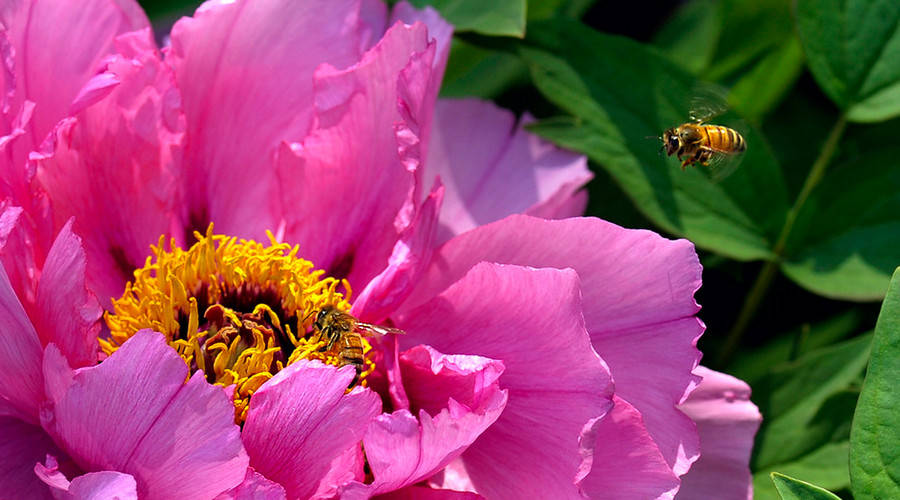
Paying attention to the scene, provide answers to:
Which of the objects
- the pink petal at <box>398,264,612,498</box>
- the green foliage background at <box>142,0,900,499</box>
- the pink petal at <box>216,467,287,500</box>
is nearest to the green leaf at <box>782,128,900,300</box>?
the green foliage background at <box>142,0,900,499</box>

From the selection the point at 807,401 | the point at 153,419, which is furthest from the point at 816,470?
the point at 153,419

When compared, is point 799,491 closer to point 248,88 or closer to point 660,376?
point 660,376

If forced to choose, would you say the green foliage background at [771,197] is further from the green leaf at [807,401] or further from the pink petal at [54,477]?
the pink petal at [54,477]

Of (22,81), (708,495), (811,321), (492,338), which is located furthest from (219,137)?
(811,321)

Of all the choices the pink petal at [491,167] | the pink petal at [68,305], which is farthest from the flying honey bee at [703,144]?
the pink petal at [68,305]

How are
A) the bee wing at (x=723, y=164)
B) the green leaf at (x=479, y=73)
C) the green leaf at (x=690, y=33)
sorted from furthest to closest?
the green leaf at (x=690, y=33) < the green leaf at (x=479, y=73) < the bee wing at (x=723, y=164)

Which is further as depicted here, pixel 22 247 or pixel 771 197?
pixel 771 197

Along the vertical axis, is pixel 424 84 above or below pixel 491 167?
above
